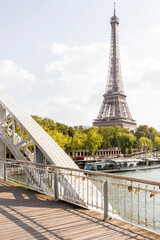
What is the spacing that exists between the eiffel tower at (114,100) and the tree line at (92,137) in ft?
31.2

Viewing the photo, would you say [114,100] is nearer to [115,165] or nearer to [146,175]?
[115,165]

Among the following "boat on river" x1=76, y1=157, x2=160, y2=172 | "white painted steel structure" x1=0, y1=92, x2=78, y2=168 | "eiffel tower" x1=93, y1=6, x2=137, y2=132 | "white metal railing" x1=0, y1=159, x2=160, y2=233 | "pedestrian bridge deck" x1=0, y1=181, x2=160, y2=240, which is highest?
"eiffel tower" x1=93, y1=6, x2=137, y2=132

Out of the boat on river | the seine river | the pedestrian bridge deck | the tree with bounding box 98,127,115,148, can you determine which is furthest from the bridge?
the tree with bounding box 98,127,115,148

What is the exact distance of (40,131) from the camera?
1300 centimetres

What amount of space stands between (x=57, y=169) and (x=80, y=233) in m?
2.95

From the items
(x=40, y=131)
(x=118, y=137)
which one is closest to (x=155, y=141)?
(x=118, y=137)

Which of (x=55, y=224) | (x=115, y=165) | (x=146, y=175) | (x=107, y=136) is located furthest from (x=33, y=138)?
(x=107, y=136)

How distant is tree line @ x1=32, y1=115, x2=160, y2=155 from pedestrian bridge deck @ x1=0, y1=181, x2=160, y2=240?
33.3 meters

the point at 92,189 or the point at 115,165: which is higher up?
the point at 92,189

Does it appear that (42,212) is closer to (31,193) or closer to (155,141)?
(31,193)

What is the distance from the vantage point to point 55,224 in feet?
17.9

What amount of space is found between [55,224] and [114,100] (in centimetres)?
10369

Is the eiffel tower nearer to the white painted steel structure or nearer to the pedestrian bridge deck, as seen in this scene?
the white painted steel structure

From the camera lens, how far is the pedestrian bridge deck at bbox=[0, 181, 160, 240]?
4.80 metres
